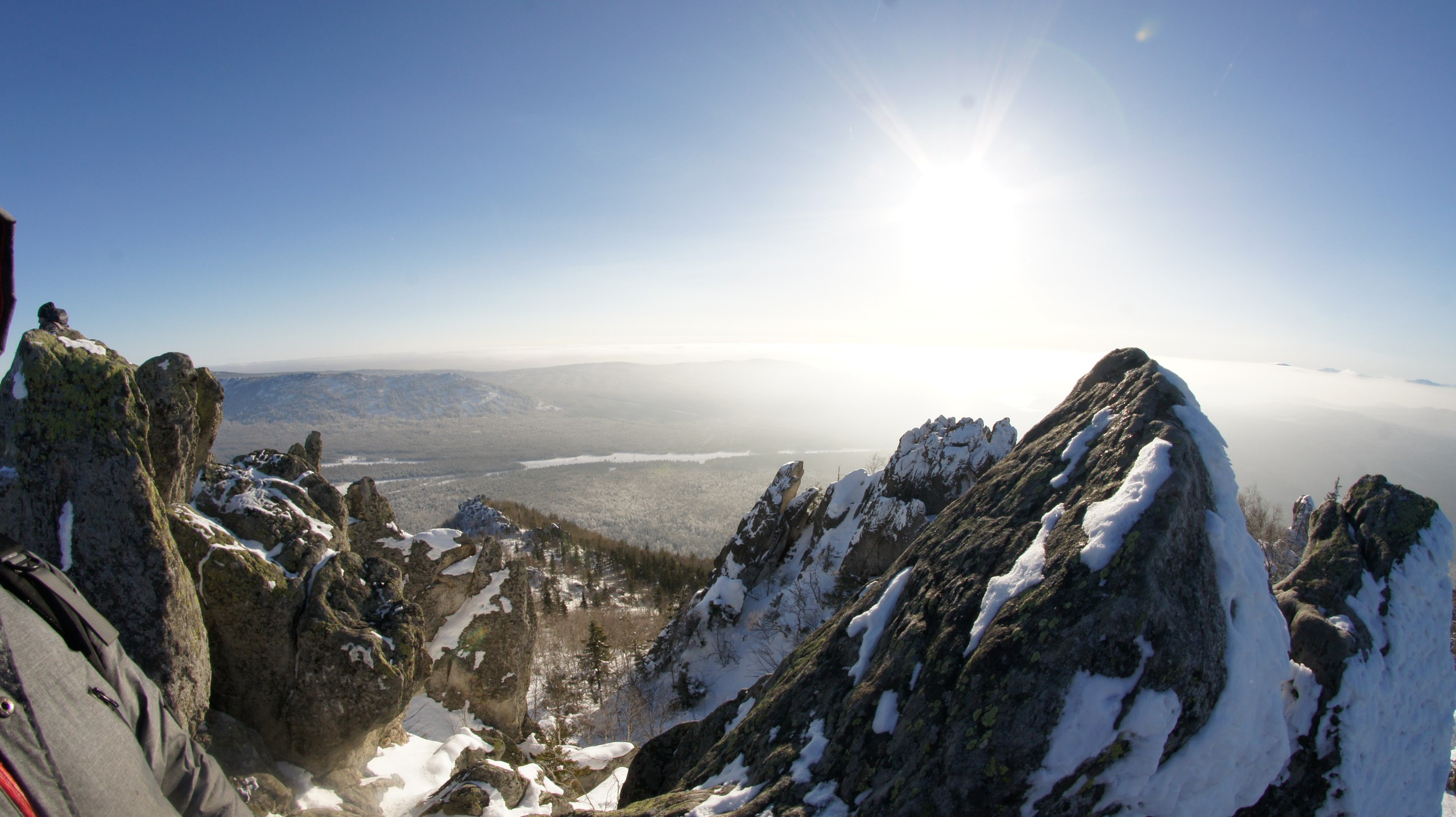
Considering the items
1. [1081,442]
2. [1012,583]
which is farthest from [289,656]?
[1081,442]

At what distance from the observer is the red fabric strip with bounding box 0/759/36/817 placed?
154 cm

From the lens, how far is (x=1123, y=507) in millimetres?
4262

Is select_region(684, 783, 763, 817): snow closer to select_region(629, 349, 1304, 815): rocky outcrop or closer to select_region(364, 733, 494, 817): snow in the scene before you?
select_region(629, 349, 1304, 815): rocky outcrop

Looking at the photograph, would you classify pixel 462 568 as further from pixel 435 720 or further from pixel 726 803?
pixel 726 803

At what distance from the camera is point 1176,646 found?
3635 mm

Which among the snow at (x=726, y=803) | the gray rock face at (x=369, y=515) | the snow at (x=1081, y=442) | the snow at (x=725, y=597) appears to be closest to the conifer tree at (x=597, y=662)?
the snow at (x=725, y=597)

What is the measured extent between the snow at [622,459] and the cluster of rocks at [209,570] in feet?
558

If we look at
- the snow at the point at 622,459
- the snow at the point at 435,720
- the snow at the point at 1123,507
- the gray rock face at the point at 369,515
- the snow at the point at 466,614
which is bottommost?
the snow at the point at 622,459

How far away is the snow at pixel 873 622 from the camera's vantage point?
552cm

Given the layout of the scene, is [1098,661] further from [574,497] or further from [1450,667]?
[574,497]

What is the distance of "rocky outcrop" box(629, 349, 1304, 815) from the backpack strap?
4.17m

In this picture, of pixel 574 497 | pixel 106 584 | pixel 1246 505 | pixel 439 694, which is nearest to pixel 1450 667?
pixel 106 584

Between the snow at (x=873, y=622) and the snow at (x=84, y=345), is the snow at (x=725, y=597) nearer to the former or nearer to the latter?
the snow at (x=873, y=622)

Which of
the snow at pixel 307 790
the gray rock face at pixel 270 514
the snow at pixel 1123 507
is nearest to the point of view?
the snow at pixel 1123 507
